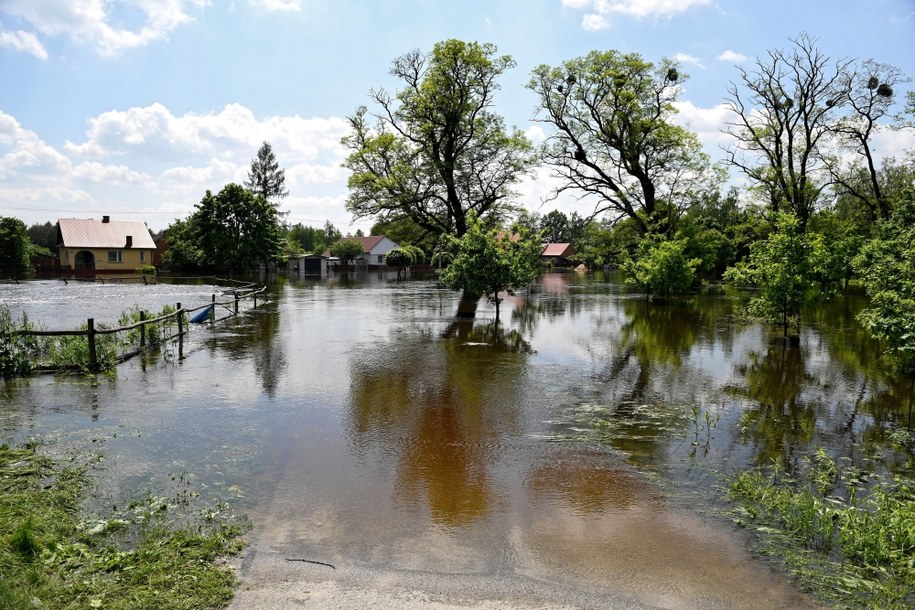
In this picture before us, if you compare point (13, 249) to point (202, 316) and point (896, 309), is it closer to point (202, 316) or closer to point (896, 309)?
Answer: point (202, 316)

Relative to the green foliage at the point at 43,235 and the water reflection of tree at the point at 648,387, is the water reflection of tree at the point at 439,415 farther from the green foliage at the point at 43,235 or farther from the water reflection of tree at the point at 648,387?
the green foliage at the point at 43,235

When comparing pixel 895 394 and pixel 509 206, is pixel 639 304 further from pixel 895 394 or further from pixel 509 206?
pixel 895 394

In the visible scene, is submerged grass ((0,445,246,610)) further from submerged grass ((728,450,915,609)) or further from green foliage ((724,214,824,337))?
green foliage ((724,214,824,337))

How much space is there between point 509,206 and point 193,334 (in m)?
19.8

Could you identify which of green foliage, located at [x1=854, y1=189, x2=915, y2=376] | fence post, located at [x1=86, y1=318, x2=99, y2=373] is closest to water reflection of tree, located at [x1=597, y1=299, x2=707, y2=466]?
green foliage, located at [x1=854, y1=189, x2=915, y2=376]

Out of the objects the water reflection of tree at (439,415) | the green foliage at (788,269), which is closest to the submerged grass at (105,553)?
the water reflection of tree at (439,415)

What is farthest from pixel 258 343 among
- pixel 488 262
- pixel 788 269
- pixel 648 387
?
pixel 788 269

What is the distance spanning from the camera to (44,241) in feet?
291

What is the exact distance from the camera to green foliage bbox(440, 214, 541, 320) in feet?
70.5

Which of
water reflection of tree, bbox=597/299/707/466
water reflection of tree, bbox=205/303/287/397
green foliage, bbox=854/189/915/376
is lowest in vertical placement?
water reflection of tree, bbox=597/299/707/466

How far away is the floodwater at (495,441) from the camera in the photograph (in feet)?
16.9

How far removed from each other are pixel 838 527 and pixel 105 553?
21.6 feet

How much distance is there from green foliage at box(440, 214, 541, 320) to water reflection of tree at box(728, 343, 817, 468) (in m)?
9.32

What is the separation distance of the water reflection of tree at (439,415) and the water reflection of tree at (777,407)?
3.59m
